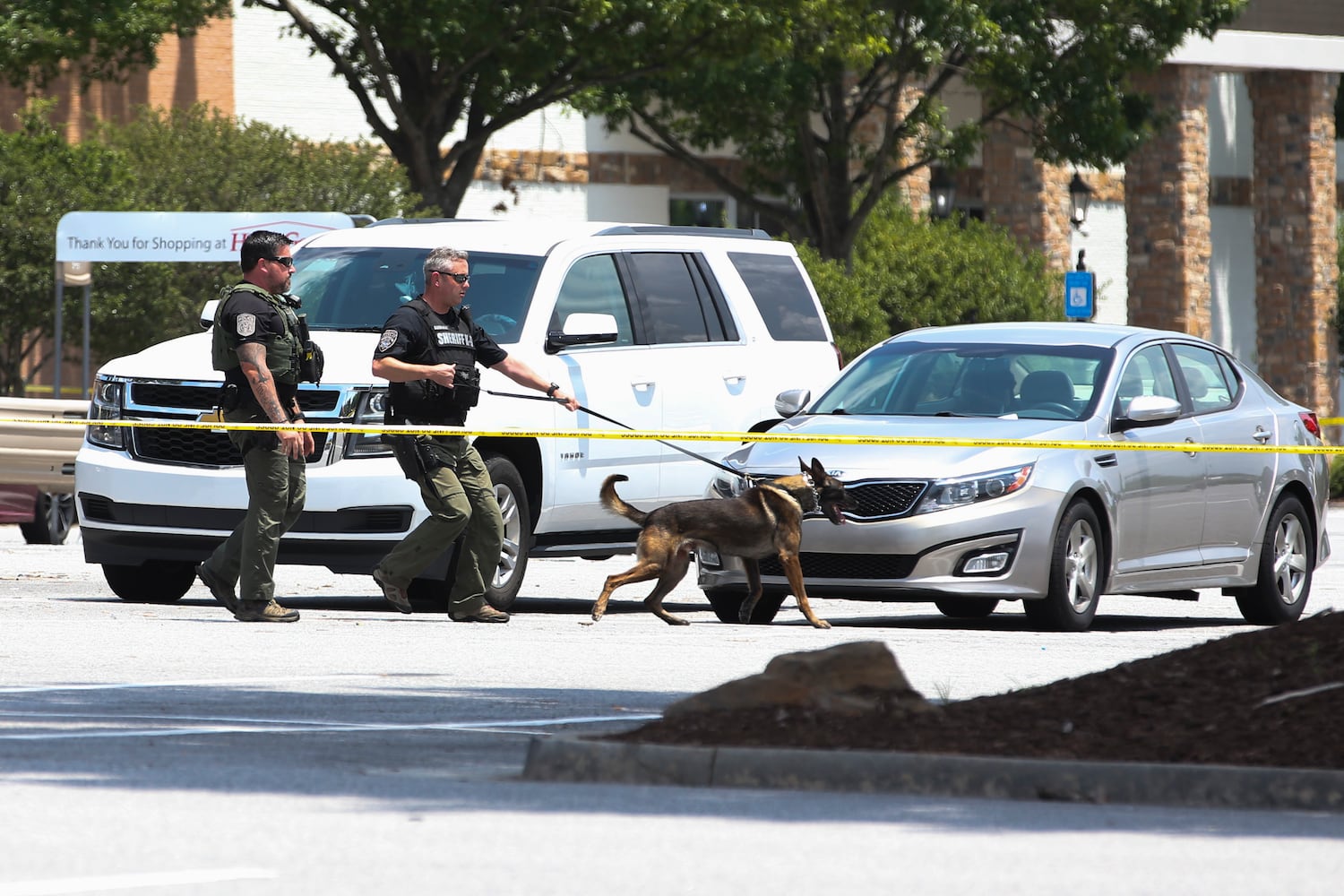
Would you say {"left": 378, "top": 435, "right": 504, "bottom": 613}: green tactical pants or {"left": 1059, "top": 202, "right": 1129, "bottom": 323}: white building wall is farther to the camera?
{"left": 1059, "top": 202, "right": 1129, "bottom": 323}: white building wall

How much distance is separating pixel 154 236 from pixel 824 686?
651 inches

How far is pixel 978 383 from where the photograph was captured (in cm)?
1381

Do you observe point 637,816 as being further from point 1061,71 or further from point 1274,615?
point 1061,71

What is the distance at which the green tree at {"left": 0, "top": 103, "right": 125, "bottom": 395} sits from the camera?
29750 mm

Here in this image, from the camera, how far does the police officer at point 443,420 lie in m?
12.8

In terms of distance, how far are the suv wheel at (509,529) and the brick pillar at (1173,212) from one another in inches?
1240

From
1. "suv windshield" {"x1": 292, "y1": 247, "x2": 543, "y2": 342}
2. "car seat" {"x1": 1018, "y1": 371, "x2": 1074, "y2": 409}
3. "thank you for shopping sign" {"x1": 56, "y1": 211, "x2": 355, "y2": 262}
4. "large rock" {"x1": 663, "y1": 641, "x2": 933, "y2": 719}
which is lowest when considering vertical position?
"large rock" {"x1": 663, "y1": 641, "x2": 933, "y2": 719}

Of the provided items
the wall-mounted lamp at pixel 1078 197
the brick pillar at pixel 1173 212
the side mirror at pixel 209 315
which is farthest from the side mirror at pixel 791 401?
the brick pillar at pixel 1173 212

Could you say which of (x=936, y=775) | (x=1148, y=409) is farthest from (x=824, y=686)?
(x=1148, y=409)

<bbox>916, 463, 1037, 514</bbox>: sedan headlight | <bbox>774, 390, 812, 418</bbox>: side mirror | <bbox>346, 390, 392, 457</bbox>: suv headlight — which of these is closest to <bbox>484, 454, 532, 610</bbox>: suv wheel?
<bbox>346, 390, 392, 457</bbox>: suv headlight

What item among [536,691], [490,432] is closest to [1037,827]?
[536,691]

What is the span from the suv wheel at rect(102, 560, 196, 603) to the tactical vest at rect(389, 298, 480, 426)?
2.08 meters

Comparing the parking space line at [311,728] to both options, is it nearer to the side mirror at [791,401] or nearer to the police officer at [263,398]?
the police officer at [263,398]

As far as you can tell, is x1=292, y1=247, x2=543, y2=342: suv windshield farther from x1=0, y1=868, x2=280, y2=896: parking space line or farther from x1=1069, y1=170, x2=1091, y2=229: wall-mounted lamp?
x1=1069, y1=170, x2=1091, y2=229: wall-mounted lamp
